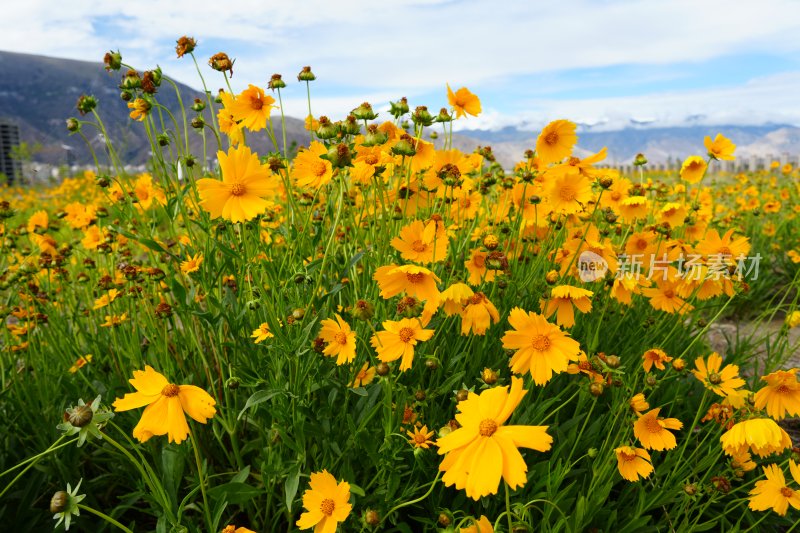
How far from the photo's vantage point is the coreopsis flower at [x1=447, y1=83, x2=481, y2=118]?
4.85ft

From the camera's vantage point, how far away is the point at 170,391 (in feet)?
2.52

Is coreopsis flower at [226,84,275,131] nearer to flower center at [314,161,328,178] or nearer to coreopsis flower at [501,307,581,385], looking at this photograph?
flower center at [314,161,328,178]

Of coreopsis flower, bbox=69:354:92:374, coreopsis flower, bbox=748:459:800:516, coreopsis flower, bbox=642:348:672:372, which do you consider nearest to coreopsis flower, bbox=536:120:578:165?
coreopsis flower, bbox=642:348:672:372

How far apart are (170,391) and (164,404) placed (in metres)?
0.03

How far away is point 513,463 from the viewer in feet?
2.08

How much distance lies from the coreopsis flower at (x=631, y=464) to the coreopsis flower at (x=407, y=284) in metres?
0.49

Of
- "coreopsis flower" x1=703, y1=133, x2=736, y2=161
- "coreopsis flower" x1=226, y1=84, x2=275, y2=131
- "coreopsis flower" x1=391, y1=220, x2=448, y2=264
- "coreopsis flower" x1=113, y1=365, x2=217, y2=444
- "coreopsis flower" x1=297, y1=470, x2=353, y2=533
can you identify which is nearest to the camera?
"coreopsis flower" x1=113, y1=365, x2=217, y2=444

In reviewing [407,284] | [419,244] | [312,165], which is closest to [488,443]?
[407,284]

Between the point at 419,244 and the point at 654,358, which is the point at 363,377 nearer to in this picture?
the point at 419,244

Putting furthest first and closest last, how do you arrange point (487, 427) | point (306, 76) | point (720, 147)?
point (720, 147) → point (306, 76) → point (487, 427)

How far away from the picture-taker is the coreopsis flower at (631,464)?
1.03m

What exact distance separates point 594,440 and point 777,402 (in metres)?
0.39

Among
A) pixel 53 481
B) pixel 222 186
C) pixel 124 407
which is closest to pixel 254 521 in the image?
pixel 124 407

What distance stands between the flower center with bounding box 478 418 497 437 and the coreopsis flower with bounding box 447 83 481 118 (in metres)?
1.03
